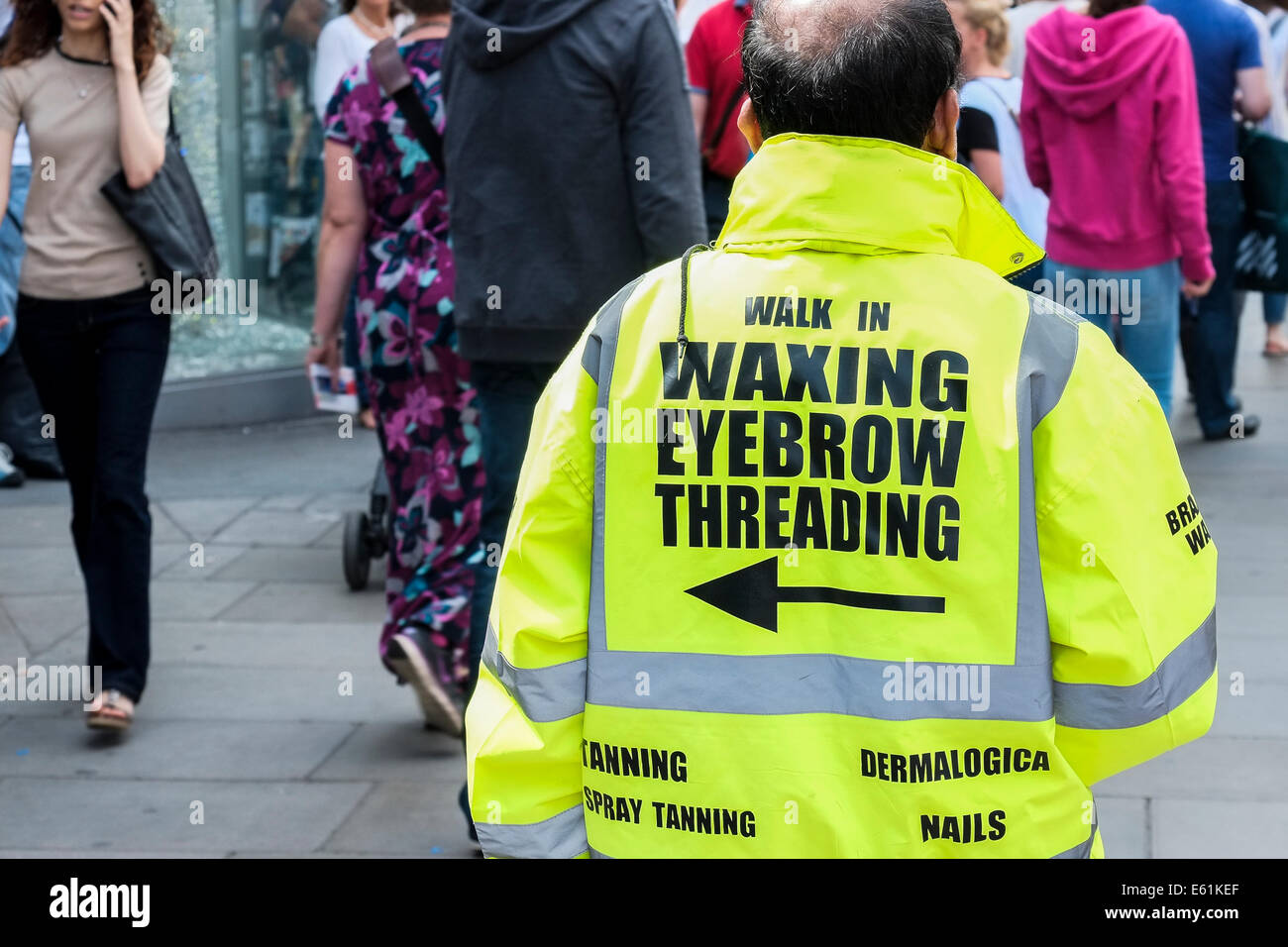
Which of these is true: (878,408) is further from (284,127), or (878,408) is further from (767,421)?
(284,127)

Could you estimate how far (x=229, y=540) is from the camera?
23.4 feet

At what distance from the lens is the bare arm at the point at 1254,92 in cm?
→ 732

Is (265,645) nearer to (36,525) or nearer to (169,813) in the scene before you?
(169,813)

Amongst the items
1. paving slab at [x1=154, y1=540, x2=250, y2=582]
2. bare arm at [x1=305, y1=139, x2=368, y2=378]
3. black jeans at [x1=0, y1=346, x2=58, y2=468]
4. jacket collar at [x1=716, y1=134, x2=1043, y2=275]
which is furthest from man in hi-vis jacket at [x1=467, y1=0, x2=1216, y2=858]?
black jeans at [x1=0, y1=346, x2=58, y2=468]

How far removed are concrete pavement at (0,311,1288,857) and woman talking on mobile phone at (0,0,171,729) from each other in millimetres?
332

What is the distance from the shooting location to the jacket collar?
1798 mm

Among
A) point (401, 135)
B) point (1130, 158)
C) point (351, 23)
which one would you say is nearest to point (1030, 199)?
point (1130, 158)

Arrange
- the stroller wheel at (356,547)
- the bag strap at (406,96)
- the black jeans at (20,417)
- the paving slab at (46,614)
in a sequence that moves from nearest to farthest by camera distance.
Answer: the bag strap at (406,96)
the paving slab at (46,614)
the stroller wheel at (356,547)
the black jeans at (20,417)

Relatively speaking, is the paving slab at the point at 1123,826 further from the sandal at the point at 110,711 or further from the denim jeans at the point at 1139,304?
the sandal at the point at 110,711

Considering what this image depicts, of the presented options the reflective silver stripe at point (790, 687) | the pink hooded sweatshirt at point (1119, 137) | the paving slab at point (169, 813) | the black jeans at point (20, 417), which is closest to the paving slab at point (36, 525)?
the black jeans at point (20, 417)

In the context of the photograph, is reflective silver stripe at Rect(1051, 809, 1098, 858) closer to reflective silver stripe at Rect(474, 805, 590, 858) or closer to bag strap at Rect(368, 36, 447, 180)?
reflective silver stripe at Rect(474, 805, 590, 858)
